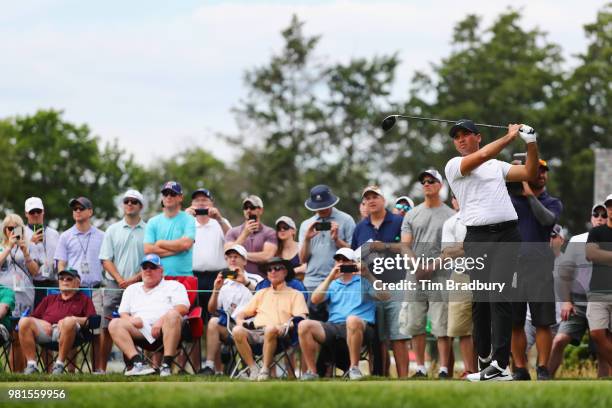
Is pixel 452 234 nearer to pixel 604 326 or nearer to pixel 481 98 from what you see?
pixel 604 326

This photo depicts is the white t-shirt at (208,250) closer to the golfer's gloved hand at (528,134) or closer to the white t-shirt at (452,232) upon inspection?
the white t-shirt at (452,232)

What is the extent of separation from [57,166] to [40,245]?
45.5 metres

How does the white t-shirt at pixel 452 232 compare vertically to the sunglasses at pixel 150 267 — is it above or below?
above

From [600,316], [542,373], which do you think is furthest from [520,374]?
[600,316]

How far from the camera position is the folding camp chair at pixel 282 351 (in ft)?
42.0

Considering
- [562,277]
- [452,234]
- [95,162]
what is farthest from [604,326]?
[95,162]

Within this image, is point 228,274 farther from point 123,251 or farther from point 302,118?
point 302,118

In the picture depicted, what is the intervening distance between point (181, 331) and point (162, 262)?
110 cm

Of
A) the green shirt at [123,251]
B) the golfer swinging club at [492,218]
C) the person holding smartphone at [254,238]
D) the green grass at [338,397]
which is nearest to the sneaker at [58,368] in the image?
the green shirt at [123,251]

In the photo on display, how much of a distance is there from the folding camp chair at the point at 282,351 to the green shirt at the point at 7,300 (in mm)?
2559

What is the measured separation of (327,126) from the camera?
55875mm

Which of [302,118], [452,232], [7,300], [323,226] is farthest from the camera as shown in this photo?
[302,118]

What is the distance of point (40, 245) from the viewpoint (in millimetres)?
14297

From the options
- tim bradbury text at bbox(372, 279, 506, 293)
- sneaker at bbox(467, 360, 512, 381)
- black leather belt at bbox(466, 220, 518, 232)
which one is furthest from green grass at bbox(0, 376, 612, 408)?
tim bradbury text at bbox(372, 279, 506, 293)
